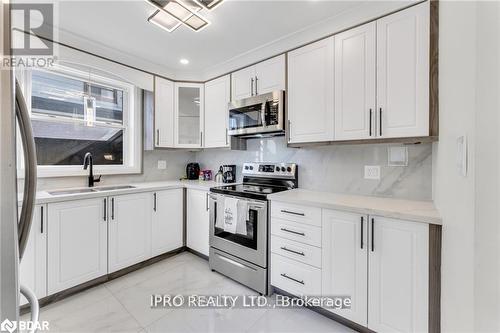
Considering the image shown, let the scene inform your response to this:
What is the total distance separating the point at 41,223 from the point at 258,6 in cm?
245

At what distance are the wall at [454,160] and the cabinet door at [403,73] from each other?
4.5 inches

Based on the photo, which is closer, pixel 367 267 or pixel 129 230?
pixel 367 267

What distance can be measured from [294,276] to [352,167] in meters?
1.12

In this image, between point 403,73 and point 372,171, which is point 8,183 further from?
point 372,171

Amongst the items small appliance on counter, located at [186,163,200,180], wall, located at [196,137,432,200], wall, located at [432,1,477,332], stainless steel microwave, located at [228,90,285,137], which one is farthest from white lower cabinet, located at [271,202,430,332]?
small appliance on counter, located at [186,163,200,180]

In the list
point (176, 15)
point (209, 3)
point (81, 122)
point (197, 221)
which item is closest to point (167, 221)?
point (197, 221)

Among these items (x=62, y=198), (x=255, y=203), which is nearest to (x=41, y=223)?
(x=62, y=198)

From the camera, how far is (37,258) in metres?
1.73

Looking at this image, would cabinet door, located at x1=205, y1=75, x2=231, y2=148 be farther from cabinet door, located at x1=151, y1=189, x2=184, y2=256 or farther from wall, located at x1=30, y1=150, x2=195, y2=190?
cabinet door, located at x1=151, y1=189, x2=184, y2=256

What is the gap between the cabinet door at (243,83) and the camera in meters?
2.48

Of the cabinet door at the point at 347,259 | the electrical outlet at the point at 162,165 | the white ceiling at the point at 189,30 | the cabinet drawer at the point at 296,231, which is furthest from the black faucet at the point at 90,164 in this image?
the cabinet door at the point at 347,259

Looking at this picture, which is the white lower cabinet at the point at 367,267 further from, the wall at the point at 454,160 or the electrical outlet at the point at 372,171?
the electrical outlet at the point at 372,171

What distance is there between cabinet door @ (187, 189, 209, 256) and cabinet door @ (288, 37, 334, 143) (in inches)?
51.3
